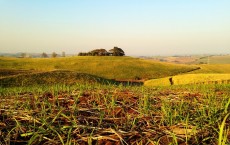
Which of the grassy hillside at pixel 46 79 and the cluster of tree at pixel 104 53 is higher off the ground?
the cluster of tree at pixel 104 53

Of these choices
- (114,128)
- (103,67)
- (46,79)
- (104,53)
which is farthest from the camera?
(104,53)

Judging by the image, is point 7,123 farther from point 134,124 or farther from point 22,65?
point 22,65

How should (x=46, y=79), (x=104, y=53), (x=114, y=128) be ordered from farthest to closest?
(x=104, y=53) → (x=46, y=79) → (x=114, y=128)

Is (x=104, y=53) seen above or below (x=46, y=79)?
above

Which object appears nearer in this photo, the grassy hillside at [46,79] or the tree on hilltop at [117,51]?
the grassy hillside at [46,79]

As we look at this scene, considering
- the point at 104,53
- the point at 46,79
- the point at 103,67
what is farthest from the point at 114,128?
the point at 104,53

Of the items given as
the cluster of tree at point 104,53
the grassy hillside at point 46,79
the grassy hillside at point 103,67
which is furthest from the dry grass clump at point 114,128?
the cluster of tree at point 104,53

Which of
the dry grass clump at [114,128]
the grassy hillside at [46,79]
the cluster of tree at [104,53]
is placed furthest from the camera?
the cluster of tree at [104,53]

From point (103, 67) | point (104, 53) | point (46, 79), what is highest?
point (104, 53)

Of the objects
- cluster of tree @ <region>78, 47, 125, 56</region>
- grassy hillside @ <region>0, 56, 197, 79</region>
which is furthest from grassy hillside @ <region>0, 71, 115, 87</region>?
cluster of tree @ <region>78, 47, 125, 56</region>

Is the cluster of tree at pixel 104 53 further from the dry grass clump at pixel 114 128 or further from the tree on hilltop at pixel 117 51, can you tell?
the dry grass clump at pixel 114 128

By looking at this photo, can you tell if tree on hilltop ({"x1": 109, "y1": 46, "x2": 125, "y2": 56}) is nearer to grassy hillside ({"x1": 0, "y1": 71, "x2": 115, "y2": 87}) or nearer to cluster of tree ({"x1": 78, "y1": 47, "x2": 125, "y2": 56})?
cluster of tree ({"x1": 78, "y1": 47, "x2": 125, "y2": 56})

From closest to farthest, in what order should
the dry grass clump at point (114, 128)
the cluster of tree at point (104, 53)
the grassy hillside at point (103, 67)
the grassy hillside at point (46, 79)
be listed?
the dry grass clump at point (114, 128) → the grassy hillside at point (46, 79) → the grassy hillside at point (103, 67) → the cluster of tree at point (104, 53)

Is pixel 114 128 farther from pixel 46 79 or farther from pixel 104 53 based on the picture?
pixel 104 53
